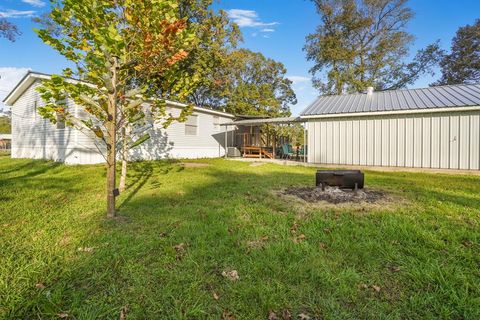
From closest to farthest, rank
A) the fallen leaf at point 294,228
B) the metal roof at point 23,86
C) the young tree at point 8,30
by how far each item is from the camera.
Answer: the fallen leaf at point 294,228, the young tree at point 8,30, the metal roof at point 23,86

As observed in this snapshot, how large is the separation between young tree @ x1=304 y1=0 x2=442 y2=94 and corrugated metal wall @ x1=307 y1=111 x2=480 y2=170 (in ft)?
45.6

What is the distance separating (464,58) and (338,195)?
30626mm

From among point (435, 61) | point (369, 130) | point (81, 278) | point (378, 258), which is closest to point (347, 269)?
point (378, 258)

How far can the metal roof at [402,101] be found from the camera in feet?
33.1

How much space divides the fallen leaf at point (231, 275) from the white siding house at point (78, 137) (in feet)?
29.8

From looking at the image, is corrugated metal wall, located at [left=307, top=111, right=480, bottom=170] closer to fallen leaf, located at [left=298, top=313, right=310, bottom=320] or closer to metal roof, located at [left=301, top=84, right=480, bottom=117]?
metal roof, located at [left=301, top=84, right=480, bottom=117]

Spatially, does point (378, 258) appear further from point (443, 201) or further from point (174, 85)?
point (174, 85)

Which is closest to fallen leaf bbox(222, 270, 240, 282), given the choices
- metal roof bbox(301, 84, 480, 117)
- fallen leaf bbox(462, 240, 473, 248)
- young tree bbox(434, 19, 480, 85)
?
fallen leaf bbox(462, 240, 473, 248)

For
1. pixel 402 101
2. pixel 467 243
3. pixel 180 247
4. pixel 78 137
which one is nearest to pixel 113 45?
pixel 180 247

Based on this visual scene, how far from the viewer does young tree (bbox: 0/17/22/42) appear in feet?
34.0

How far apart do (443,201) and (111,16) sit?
22.0 feet

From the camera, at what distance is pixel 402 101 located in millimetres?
11453

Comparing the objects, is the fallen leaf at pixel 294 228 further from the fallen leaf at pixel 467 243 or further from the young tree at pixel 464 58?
the young tree at pixel 464 58

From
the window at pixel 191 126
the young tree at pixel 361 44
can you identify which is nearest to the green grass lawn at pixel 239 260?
the window at pixel 191 126
